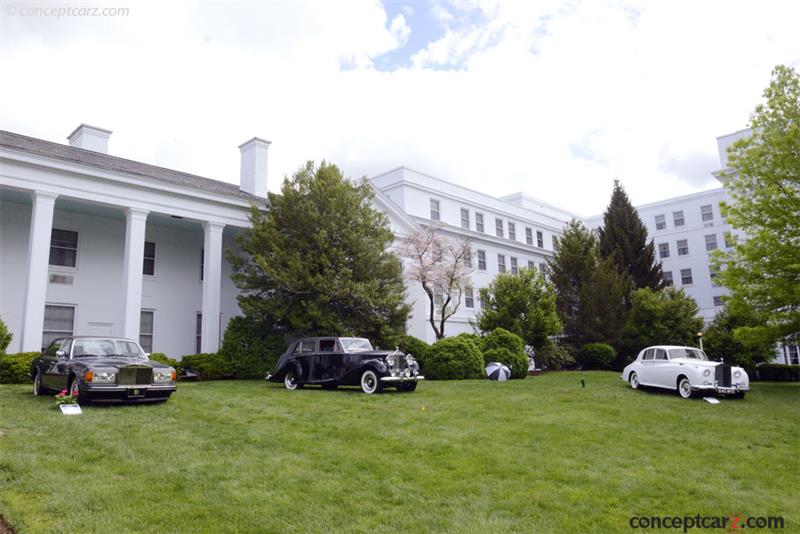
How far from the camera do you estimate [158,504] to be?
5.71 m

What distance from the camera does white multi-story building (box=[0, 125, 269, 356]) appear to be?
18.5 metres

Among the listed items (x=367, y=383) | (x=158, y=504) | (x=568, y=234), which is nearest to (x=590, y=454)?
(x=158, y=504)

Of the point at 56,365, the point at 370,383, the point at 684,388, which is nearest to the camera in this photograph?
the point at 56,365

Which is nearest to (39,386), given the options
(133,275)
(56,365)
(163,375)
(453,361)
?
(56,365)

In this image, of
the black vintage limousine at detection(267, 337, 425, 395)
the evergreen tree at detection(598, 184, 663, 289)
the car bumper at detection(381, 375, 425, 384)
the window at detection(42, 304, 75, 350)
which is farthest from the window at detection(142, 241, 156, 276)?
the evergreen tree at detection(598, 184, 663, 289)

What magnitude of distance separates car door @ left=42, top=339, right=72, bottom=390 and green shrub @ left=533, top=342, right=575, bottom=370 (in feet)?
72.0

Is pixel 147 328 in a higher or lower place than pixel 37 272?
lower

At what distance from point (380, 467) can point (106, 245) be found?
20.4 meters

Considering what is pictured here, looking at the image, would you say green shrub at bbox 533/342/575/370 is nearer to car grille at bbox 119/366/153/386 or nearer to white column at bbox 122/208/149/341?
white column at bbox 122/208/149/341

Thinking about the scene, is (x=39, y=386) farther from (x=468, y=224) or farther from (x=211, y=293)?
(x=468, y=224)

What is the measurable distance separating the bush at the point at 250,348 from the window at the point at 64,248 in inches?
284

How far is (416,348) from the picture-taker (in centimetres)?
2241

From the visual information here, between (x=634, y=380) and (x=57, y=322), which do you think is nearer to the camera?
(x=634, y=380)

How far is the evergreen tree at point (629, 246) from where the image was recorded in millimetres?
38656
